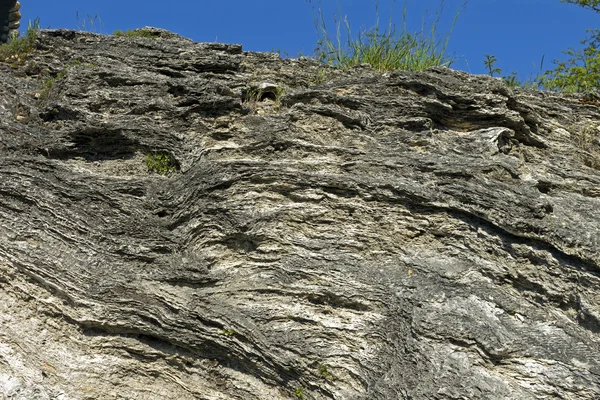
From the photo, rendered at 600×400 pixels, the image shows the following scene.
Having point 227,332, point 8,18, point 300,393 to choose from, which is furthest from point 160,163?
point 8,18

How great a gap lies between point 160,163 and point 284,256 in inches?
79.8

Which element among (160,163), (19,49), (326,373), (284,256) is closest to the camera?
(326,373)

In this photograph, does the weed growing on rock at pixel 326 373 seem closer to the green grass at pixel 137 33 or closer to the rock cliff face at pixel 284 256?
the rock cliff face at pixel 284 256

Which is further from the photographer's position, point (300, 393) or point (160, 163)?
point (160, 163)

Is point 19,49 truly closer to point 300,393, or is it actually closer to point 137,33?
point 137,33

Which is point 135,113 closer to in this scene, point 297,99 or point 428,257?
point 297,99

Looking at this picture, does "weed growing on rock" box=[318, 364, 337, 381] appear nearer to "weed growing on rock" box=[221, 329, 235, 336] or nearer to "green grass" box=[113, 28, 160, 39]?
"weed growing on rock" box=[221, 329, 235, 336]

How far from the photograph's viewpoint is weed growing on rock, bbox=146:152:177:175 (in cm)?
733

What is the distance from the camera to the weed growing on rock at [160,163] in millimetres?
7328

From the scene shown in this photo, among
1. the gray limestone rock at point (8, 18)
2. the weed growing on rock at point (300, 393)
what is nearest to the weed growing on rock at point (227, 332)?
the weed growing on rock at point (300, 393)

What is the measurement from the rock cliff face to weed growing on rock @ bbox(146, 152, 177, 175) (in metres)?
0.02

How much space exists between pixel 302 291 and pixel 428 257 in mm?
1498

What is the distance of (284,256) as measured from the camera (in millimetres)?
6730

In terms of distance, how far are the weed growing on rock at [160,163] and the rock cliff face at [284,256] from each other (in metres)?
0.02
